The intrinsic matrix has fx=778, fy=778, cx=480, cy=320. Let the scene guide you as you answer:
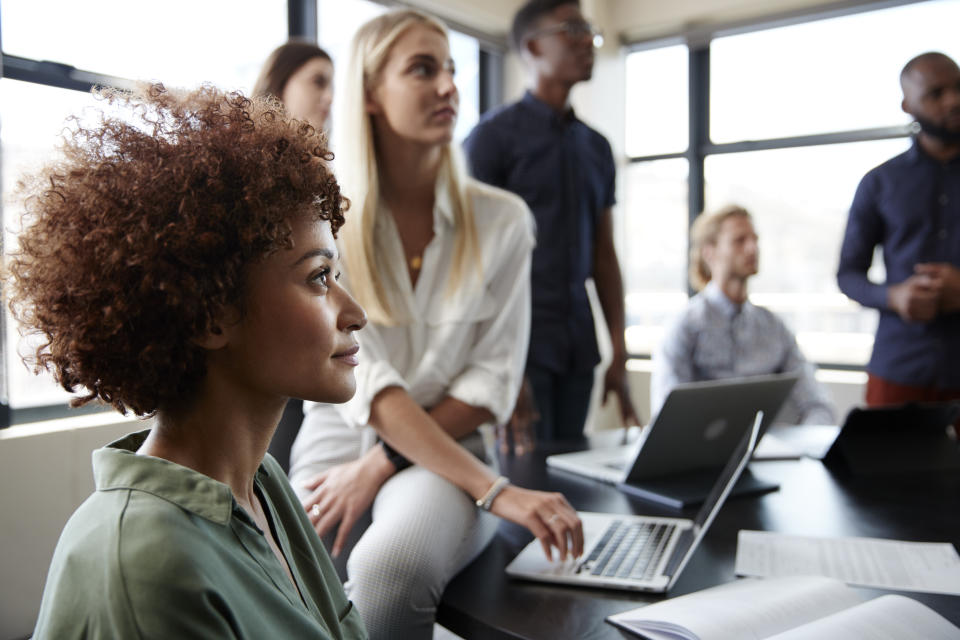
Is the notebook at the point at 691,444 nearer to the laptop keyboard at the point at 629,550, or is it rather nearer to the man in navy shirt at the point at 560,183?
the laptop keyboard at the point at 629,550

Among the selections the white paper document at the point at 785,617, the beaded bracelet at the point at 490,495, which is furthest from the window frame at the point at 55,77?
the white paper document at the point at 785,617

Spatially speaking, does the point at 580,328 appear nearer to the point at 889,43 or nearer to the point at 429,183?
the point at 429,183

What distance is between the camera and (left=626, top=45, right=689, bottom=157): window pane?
512 cm

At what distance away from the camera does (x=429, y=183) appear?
5.70ft

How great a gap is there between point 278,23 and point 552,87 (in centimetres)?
147

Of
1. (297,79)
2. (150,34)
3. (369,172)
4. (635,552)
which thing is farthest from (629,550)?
(150,34)

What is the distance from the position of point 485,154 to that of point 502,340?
1.17 meters

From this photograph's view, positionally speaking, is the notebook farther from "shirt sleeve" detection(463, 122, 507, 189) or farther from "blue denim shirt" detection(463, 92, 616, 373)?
"shirt sleeve" detection(463, 122, 507, 189)

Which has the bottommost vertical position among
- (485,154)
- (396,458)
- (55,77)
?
(396,458)

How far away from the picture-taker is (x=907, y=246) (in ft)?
8.21

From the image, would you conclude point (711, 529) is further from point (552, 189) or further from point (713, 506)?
point (552, 189)

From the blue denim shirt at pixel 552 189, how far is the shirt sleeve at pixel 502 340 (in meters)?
0.96

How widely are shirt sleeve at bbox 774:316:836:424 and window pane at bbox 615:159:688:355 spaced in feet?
7.04

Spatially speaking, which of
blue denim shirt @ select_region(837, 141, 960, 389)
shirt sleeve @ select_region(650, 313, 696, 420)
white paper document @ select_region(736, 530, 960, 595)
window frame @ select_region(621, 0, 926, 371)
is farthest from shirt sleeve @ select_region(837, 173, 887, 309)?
window frame @ select_region(621, 0, 926, 371)
